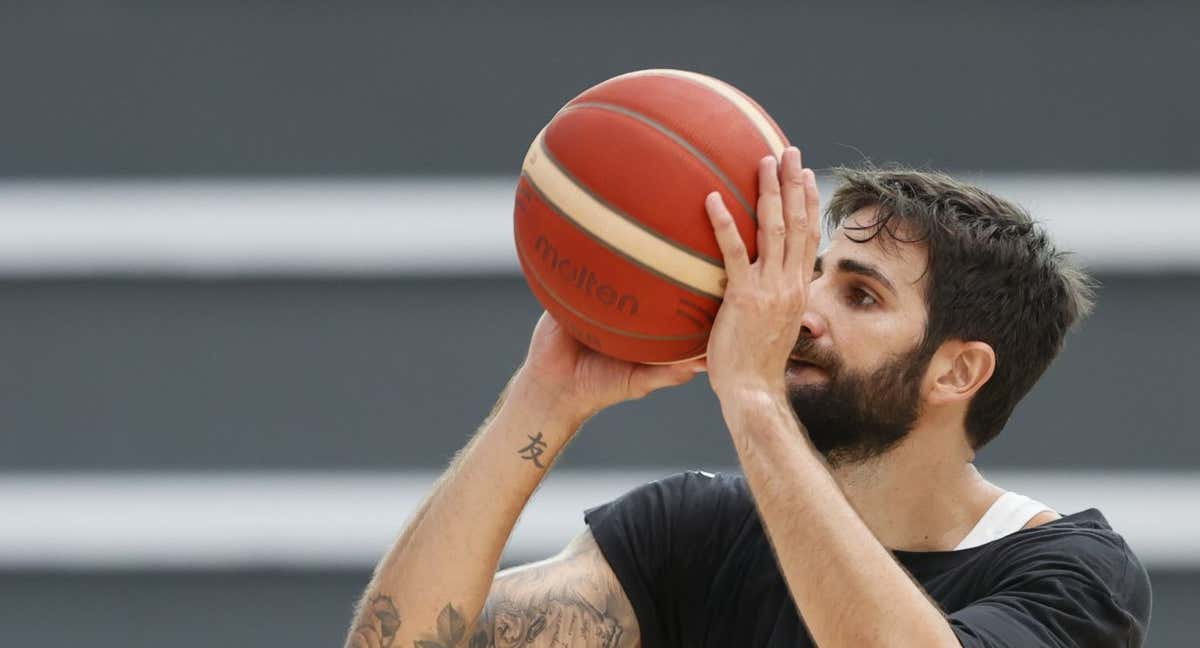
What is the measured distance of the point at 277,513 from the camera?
7.37 meters

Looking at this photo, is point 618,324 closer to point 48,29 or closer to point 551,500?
point 551,500

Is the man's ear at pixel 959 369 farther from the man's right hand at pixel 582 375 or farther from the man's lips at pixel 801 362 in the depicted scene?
the man's right hand at pixel 582 375

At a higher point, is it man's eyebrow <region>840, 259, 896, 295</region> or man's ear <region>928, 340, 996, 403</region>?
man's eyebrow <region>840, 259, 896, 295</region>

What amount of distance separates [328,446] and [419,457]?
1.45 ft

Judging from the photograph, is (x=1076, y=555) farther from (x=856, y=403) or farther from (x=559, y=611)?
(x=559, y=611)

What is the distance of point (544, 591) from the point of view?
11.6 feet

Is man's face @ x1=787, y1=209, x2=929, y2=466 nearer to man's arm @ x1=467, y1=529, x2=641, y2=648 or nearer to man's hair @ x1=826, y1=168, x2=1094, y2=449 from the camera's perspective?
man's hair @ x1=826, y1=168, x2=1094, y2=449

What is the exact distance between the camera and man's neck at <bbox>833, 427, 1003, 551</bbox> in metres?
3.49

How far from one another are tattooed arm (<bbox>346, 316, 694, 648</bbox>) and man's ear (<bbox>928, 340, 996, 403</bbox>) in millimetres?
673

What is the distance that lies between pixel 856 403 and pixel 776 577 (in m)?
0.45

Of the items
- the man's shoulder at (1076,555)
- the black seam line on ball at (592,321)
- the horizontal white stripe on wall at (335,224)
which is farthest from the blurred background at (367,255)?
the black seam line on ball at (592,321)

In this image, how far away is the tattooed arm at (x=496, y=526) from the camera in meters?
3.33

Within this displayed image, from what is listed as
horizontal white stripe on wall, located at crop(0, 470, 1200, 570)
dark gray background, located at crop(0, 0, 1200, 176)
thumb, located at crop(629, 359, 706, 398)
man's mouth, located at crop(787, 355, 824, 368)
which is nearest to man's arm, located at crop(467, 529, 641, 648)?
thumb, located at crop(629, 359, 706, 398)

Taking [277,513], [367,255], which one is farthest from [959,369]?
[277,513]
